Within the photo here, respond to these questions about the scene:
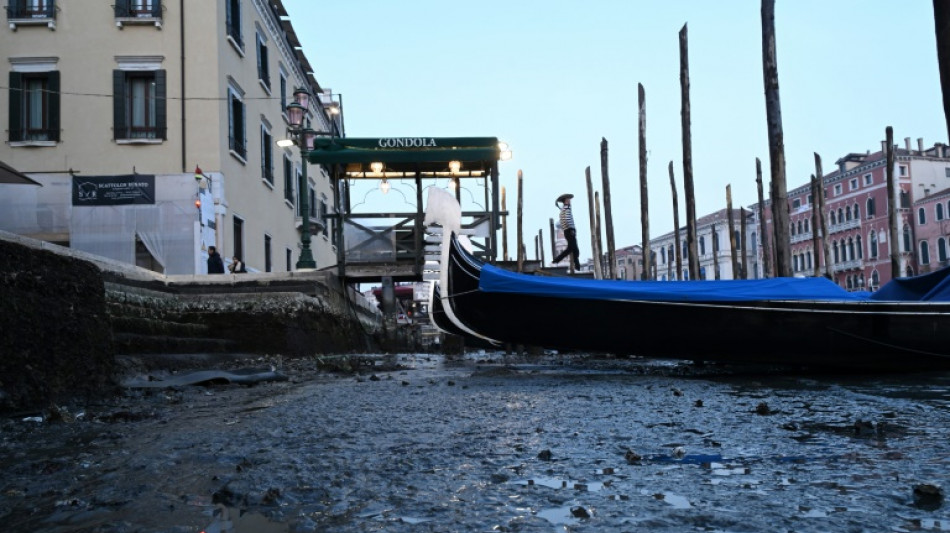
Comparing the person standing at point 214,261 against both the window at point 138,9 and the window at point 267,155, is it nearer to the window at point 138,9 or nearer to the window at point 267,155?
the window at point 138,9

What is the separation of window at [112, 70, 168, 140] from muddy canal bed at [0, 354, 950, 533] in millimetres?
13852

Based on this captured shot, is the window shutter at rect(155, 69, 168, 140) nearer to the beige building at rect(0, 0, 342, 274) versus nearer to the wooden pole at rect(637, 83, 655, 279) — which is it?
the beige building at rect(0, 0, 342, 274)

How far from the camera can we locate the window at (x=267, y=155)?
21.8m

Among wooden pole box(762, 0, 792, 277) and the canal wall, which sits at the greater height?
wooden pole box(762, 0, 792, 277)

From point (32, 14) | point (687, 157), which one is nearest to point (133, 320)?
point (32, 14)

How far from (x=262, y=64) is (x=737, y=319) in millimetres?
17870

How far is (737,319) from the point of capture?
26.1 ft

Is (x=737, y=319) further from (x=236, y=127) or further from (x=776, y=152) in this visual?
(x=236, y=127)

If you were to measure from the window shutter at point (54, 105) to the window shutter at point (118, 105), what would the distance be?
45.4 inches

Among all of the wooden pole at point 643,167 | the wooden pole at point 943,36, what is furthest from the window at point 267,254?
the wooden pole at point 943,36

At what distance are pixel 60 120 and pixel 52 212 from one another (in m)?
2.16

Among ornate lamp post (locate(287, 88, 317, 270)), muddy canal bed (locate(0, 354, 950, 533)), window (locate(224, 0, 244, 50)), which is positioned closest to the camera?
muddy canal bed (locate(0, 354, 950, 533))

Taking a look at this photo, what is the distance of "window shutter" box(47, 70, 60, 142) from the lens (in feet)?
54.8

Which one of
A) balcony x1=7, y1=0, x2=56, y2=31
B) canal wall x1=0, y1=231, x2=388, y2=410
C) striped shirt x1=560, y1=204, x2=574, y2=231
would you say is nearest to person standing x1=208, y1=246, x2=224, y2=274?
canal wall x1=0, y1=231, x2=388, y2=410
